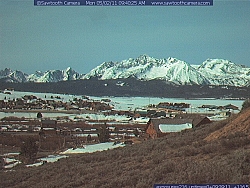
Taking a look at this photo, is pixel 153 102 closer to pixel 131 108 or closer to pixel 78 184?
pixel 131 108

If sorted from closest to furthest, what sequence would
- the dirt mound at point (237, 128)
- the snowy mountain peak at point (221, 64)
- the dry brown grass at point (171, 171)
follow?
the dry brown grass at point (171, 171)
the dirt mound at point (237, 128)
the snowy mountain peak at point (221, 64)

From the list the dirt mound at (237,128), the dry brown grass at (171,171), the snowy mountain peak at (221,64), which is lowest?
the dry brown grass at (171,171)

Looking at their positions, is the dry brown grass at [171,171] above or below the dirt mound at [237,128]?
below

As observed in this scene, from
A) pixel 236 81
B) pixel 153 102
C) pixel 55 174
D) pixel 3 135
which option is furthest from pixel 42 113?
pixel 55 174

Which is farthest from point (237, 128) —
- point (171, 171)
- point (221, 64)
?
point (221, 64)

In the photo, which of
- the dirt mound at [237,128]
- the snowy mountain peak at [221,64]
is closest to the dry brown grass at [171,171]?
the dirt mound at [237,128]

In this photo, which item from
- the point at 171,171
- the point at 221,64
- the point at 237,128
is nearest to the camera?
the point at 171,171

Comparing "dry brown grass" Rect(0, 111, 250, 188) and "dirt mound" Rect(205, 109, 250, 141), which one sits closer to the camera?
"dry brown grass" Rect(0, 111, 250, 188)

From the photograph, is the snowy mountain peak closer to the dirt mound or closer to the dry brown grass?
the dirt mound

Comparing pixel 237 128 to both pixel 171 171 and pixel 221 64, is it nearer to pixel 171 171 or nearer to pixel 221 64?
pixel 171 171

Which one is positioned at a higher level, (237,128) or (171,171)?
(237,128)

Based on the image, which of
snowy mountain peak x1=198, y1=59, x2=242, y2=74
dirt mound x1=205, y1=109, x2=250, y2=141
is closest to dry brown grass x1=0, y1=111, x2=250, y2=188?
dirt mound x1=205, y1=109, x2=250, y2=141

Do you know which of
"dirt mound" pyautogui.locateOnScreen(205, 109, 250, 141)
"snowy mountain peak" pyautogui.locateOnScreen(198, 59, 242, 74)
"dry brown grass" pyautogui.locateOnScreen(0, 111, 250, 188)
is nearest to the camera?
"dry brown grass" pyautogui.locateOnScreen(0, 111, 250, 188)

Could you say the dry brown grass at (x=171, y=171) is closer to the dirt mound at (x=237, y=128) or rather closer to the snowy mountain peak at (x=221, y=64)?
the dirt mound at (x=237, y=128)
